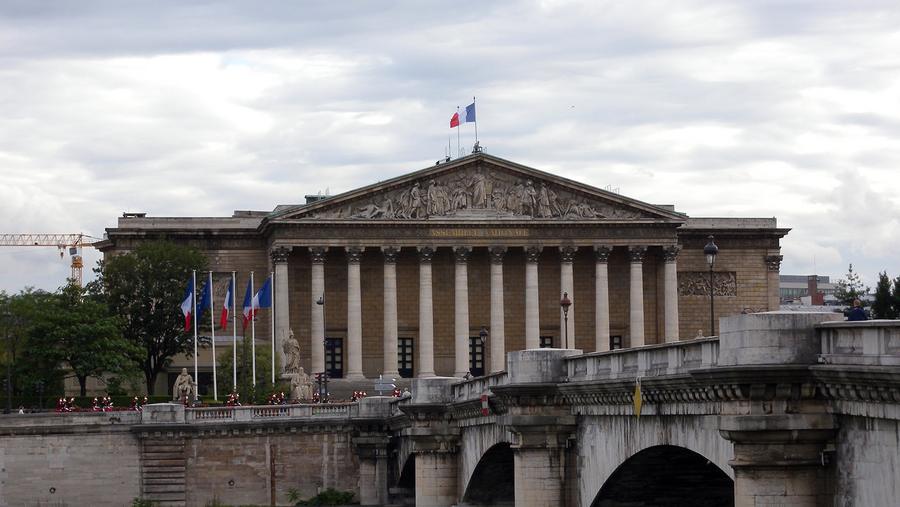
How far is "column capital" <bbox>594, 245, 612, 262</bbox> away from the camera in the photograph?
10862 cm

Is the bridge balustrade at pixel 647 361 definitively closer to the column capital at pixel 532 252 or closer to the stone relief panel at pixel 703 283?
the column capital at pixel 532 252

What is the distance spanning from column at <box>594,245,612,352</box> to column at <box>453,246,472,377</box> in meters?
9.45

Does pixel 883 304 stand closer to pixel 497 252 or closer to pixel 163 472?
pixel 497 252

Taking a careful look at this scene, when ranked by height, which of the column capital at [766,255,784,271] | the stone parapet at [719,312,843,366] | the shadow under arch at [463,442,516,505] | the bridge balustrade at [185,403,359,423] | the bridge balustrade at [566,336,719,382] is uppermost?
the column capital at [766,255,784,271]

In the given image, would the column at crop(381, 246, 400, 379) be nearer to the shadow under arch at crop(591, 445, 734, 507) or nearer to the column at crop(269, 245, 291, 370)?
the column at crop(269, 245, 291, 370)

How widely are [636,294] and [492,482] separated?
6069 centimetres

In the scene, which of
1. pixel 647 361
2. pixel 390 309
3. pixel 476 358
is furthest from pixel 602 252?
pixel 647 361

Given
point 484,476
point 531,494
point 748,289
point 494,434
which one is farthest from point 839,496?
point 748,289

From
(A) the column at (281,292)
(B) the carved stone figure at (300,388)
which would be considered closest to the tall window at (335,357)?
(A) the column at (281,292)

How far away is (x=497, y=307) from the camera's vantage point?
10794 centimetres

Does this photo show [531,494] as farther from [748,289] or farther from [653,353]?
[748,289]

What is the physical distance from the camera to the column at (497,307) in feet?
353

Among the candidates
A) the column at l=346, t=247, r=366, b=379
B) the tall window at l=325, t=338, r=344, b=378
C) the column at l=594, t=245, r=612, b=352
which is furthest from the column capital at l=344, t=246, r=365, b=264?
the column at l=594, t=245, r=612, b=352

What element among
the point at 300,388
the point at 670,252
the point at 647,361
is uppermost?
the point at 670,252
